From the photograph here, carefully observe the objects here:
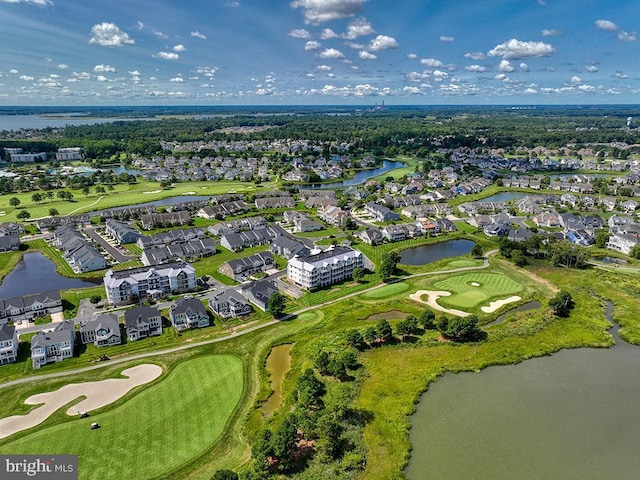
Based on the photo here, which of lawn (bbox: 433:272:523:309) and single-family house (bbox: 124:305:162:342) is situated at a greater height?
single-family house (bbox: 124:305:162:342)

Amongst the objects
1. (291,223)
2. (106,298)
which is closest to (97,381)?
(106,298)

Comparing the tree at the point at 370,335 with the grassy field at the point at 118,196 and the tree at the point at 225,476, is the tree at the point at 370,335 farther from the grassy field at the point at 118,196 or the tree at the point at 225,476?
the grassy field at the point at 118,196

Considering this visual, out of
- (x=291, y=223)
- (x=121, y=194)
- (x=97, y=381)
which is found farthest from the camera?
(x=121, y=194)

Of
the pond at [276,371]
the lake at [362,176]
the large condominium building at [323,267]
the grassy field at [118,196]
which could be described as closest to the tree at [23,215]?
the grassy field at [118,196]

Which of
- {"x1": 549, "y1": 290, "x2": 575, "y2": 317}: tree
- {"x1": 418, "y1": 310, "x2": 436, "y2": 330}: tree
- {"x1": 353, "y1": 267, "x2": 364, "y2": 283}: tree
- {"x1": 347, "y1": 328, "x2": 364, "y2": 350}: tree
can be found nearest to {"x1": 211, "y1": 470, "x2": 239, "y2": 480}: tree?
{"x1": 347, "y1": 328, "x2": 364, "y2": 350}: tree

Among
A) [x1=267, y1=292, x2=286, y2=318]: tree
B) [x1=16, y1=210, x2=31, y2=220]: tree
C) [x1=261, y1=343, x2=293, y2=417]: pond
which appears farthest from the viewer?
[x1=16, y1=210, x2=31, y2=220]: tree

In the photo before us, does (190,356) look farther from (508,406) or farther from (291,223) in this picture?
(291,223)

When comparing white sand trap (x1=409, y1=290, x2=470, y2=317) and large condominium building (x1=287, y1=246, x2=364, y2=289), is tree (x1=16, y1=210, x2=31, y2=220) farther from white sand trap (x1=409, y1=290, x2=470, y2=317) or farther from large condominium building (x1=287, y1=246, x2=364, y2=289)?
white sand trap (x1=409, y1=290, x2=470, y2=317)
